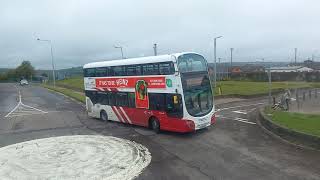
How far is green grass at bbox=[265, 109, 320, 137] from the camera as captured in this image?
16.0m

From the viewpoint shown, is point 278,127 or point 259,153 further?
point 278,127

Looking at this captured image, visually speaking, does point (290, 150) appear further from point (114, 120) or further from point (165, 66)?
point (114, 120)

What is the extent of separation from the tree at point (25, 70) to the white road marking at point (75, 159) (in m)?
135

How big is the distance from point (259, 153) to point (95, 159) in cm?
588

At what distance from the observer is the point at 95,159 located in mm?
14391

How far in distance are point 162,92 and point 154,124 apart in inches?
75.9

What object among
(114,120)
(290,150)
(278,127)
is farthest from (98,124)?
(290,150)

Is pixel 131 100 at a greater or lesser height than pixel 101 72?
lesser

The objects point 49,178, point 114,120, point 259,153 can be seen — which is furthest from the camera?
point 114,120

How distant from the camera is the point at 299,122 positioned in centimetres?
1816

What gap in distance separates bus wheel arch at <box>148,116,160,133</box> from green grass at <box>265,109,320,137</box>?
5.61m

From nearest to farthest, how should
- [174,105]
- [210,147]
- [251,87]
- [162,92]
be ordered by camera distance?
1. [210,147]
2. [174,105]
3. [162,92]
4. [251,87]

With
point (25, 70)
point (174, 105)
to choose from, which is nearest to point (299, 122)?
point (174, 105)

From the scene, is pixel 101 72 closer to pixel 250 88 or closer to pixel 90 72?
pixel 90 72
